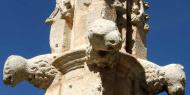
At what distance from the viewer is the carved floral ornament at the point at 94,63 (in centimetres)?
547

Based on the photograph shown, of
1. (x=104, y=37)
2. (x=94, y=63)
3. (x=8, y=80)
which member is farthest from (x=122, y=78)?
(x=8, y=80)

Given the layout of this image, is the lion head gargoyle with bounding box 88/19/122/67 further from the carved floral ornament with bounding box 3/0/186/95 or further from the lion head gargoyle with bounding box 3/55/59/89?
the lion head gargoyle with bounding box 3/55/59/89

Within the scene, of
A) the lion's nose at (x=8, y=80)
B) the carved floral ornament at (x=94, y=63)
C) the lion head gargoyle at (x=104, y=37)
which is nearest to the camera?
the lion head gargoyle at (x=104, y=37)

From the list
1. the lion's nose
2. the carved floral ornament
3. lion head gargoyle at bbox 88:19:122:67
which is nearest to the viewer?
lion head gargoyle at bbox 88:19:122:67

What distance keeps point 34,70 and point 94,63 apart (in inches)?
29.3

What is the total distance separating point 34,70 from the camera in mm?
5891

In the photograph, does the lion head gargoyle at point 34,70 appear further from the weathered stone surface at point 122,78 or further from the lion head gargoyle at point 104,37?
the lion head gargoyle at point 104,37

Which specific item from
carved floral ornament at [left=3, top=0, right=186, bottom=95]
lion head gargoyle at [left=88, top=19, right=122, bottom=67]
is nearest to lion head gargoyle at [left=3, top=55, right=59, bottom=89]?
carved floral ornament at [left=3, top=0, right=186, bottom=95]

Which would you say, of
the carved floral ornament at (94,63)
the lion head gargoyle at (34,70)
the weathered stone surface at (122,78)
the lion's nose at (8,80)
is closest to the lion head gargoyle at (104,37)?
the carved floral ornament at (94,63)

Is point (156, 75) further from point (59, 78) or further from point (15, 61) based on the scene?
point (15, 61)

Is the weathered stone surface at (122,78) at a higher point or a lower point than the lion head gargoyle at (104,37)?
lower

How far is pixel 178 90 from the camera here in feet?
19.0

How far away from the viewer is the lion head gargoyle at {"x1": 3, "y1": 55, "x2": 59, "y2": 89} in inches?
228

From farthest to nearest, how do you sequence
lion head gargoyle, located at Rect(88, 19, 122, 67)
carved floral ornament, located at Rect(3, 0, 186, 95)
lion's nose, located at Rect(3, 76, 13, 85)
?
lion's nose, located at Rect(3, 76, 13, 85) < carved floral ornament, located at Rect(3, 0, 186, 95) < lion head gargoyle, located at Rect(88, 19, 122, 67)
